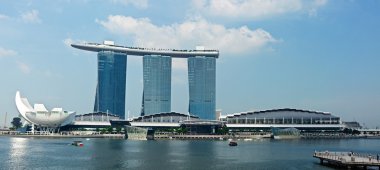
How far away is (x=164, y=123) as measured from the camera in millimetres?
194625

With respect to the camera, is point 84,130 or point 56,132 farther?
point 84,130

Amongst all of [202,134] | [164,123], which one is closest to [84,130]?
[164,123]

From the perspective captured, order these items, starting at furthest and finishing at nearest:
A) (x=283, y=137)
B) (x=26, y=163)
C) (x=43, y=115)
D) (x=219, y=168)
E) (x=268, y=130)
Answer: (x=268, y=130) < (x=43, y=115) < (x=283, y=137) < (x=26, y=163) < (x=219, y=168)

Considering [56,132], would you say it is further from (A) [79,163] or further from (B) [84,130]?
(A) [79,163]

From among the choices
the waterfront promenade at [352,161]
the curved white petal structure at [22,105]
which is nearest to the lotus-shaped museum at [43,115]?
the curved white petal structure at [22,105]

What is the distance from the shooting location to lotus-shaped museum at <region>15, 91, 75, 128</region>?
175 m

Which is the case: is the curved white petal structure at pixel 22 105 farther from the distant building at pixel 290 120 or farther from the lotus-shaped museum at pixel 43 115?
the distant building at pixel 290 120

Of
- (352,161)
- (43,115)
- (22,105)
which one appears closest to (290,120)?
(43,115)

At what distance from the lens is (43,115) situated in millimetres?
174875

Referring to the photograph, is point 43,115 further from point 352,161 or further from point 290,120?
point 352,161

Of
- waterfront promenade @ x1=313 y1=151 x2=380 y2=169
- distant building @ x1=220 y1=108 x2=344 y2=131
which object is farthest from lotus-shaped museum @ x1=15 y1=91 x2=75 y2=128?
waterfront promenade @ x1=313 y1=151 x2=380 y2=169

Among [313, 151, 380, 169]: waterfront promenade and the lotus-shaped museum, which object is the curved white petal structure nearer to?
the lotus-shaped museum

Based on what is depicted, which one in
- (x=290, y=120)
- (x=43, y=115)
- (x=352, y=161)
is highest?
(x=43, y=115)

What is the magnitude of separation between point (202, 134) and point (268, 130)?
1067 inches
